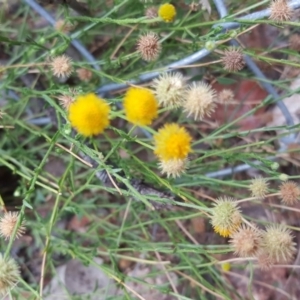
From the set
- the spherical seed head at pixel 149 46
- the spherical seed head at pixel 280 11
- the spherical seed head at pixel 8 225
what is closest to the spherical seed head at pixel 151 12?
the spherical seed head at pixel 149 46

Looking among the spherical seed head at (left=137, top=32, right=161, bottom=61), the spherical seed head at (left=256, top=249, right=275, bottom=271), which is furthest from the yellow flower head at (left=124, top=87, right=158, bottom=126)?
the spherical seed head at (left=256, top=249, right=275, bottom=271)

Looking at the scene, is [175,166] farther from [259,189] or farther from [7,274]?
[7,274]

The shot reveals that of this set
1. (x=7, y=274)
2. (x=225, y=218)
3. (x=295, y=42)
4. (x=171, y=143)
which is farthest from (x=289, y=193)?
(x=7, y=274)

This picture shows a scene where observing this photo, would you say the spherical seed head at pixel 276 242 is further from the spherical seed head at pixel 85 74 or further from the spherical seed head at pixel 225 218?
the spherical seed head at pixel 85 74

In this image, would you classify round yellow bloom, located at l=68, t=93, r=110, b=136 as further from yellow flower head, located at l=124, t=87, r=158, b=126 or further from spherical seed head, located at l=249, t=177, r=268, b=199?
spherical seed head, located at l=249, t=177, r=268, b=199

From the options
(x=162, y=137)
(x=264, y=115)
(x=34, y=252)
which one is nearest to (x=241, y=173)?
(x=264, y=115)
